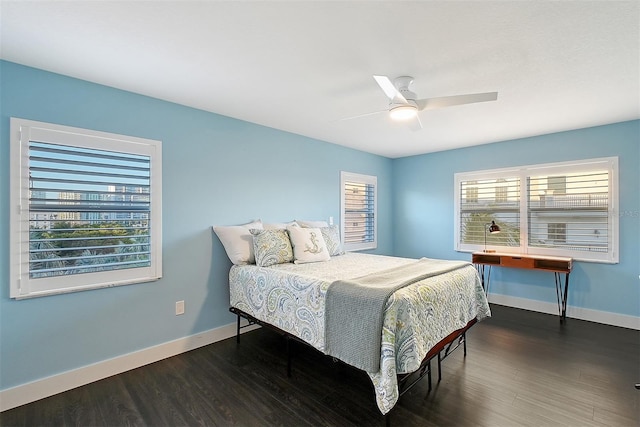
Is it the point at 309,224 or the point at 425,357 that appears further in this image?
the point at 309,224

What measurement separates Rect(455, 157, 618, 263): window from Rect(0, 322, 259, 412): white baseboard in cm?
395

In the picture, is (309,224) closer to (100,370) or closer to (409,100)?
(409,100)

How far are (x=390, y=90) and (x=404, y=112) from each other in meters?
0.27

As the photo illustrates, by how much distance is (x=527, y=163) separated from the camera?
4.15 meters

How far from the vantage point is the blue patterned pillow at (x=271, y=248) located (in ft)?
9.72

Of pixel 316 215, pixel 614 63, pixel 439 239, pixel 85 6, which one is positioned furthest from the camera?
pixel 439 239

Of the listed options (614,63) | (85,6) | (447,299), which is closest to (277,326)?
(447,299)

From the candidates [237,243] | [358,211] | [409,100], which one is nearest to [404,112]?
[409,100]

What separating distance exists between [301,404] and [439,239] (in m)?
3.77

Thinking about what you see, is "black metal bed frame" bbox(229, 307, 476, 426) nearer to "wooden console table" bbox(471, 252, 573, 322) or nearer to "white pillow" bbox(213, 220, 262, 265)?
"white pillow" bbox(213, 220, 262, 265)

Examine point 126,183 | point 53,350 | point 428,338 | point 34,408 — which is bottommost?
point 34,408

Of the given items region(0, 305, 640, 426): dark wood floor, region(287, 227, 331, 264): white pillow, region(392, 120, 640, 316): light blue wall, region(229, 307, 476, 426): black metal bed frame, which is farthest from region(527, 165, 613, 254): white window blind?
region(287, 227, 331, 264): white pillow

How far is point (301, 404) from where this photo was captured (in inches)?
82.0

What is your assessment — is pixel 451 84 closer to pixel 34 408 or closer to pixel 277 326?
pixel 277 326
